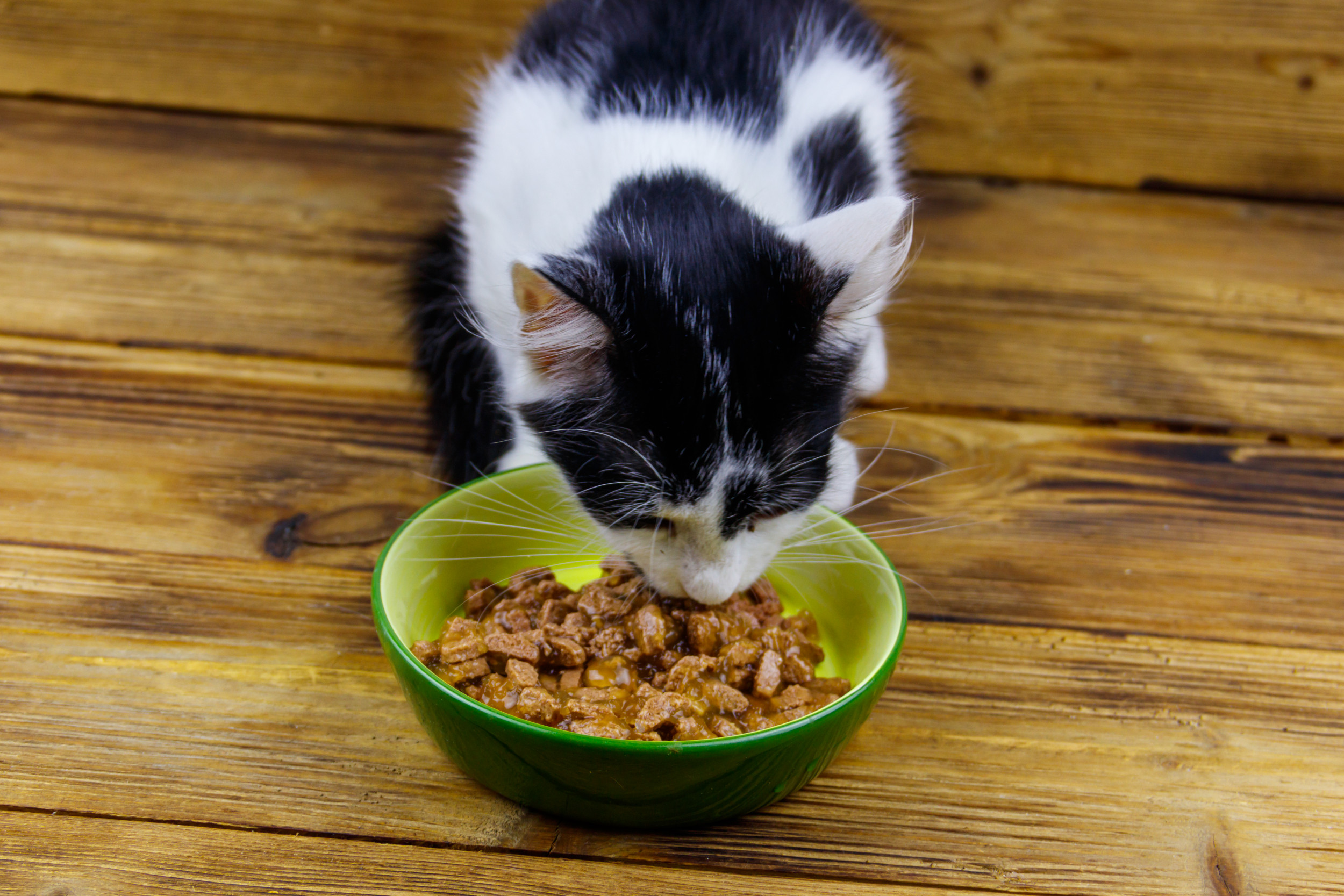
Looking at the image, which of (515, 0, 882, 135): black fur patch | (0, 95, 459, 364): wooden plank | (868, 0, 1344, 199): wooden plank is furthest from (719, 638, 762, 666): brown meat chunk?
(868, 0, 1344, 199): wooden plank

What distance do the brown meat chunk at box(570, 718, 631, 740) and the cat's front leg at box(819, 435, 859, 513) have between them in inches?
13.5

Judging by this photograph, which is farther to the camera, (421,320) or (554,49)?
(421,320)

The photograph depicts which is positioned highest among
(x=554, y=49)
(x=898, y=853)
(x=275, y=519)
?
(x=554, y=49)

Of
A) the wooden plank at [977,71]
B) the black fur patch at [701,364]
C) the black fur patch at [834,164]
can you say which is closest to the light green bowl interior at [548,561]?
the black fur patch at [701,364]

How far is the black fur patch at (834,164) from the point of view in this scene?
132cm

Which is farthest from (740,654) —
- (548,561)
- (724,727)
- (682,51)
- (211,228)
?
(211,228)

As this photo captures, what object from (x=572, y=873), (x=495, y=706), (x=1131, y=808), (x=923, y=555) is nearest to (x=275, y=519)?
(x=495, y=706)

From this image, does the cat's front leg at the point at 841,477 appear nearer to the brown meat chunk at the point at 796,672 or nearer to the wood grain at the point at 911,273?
the brown meat chunk at the point at 796,672

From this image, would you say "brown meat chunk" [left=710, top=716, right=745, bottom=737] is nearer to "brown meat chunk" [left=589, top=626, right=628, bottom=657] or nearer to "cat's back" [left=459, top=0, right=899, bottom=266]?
"brown meat chunk" [left=589, top=626, right=628, bottom=657]

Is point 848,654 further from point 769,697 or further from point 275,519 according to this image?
point 275,519

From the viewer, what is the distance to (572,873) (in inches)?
37.2

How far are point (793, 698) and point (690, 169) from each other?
591mm

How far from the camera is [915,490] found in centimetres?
151

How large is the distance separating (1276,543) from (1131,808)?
1.89 feet
